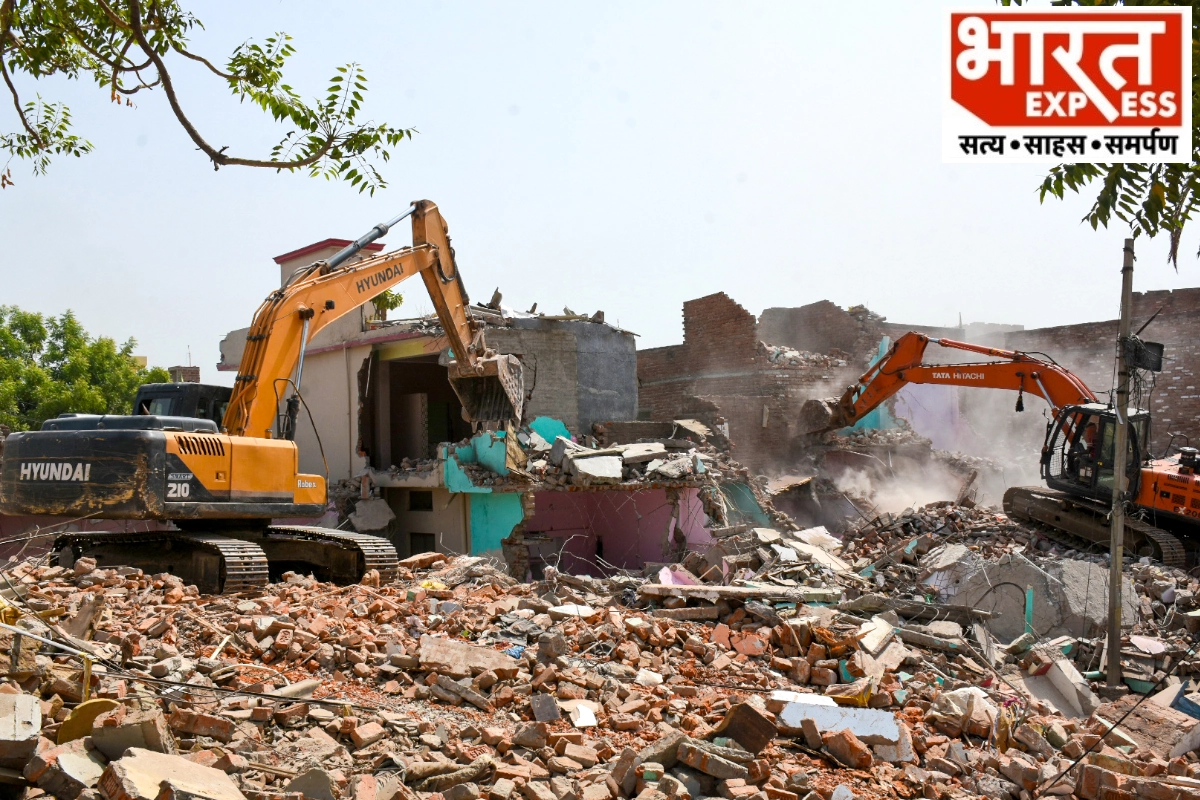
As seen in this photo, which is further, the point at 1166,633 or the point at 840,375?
the point at 840,375

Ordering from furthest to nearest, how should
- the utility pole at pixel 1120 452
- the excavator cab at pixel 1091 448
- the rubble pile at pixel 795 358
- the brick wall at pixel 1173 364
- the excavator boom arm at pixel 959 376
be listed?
the rubble pile at pixel 795 358, the brick wall at pixel 1173 364, the excavator boom arm at pixel 959 376, the excavator cab at pixel 1091 448, the utility pole at pixel 1120 452

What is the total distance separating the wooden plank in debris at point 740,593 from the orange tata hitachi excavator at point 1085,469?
5.90 m

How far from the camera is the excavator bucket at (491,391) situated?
13.0 m

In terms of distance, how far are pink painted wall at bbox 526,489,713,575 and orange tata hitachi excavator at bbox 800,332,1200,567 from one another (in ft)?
15.0

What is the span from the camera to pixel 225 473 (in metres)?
8.90

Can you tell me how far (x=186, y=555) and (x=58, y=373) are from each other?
17.9 meters

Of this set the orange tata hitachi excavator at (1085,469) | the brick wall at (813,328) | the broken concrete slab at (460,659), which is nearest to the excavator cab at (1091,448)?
the orange tata hitachi excavator at (1085,469)

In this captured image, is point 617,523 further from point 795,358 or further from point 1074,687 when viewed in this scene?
point 1074,687

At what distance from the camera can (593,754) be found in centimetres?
491

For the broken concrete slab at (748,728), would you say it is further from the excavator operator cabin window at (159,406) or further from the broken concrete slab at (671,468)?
the broken concrete slab at (671,468)

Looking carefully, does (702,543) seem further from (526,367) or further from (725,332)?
(725,332)

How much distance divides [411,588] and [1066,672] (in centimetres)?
586

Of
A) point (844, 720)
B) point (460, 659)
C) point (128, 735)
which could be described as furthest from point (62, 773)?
point (844, 720)

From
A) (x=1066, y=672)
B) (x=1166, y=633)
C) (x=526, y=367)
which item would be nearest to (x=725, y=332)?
(x=526, y=367)
